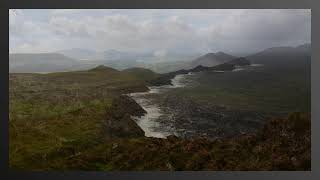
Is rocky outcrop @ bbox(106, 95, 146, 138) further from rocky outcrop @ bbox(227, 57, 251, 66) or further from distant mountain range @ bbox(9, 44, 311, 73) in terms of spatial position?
rocky outcrop @ bbox(227, 57, 251, 66)

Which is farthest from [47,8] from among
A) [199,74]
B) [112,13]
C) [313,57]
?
[313,57]

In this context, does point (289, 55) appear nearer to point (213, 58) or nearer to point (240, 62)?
point (240, 62)

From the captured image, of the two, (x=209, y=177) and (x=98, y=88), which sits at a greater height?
(x=98, y=88)

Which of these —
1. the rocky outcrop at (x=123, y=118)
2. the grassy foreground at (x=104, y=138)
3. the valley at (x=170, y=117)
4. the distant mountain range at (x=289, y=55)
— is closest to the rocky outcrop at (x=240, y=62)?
the valley at (x=170, y=117)

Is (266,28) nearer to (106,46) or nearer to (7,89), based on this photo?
(106,46)

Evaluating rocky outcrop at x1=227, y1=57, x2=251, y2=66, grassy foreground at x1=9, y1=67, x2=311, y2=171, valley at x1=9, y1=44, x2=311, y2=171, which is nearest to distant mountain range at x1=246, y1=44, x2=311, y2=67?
valley at x1=9, y1=44, x2=311, y2=171

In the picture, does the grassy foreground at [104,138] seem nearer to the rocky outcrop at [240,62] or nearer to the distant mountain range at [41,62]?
the distant mountain range at [41,62]
